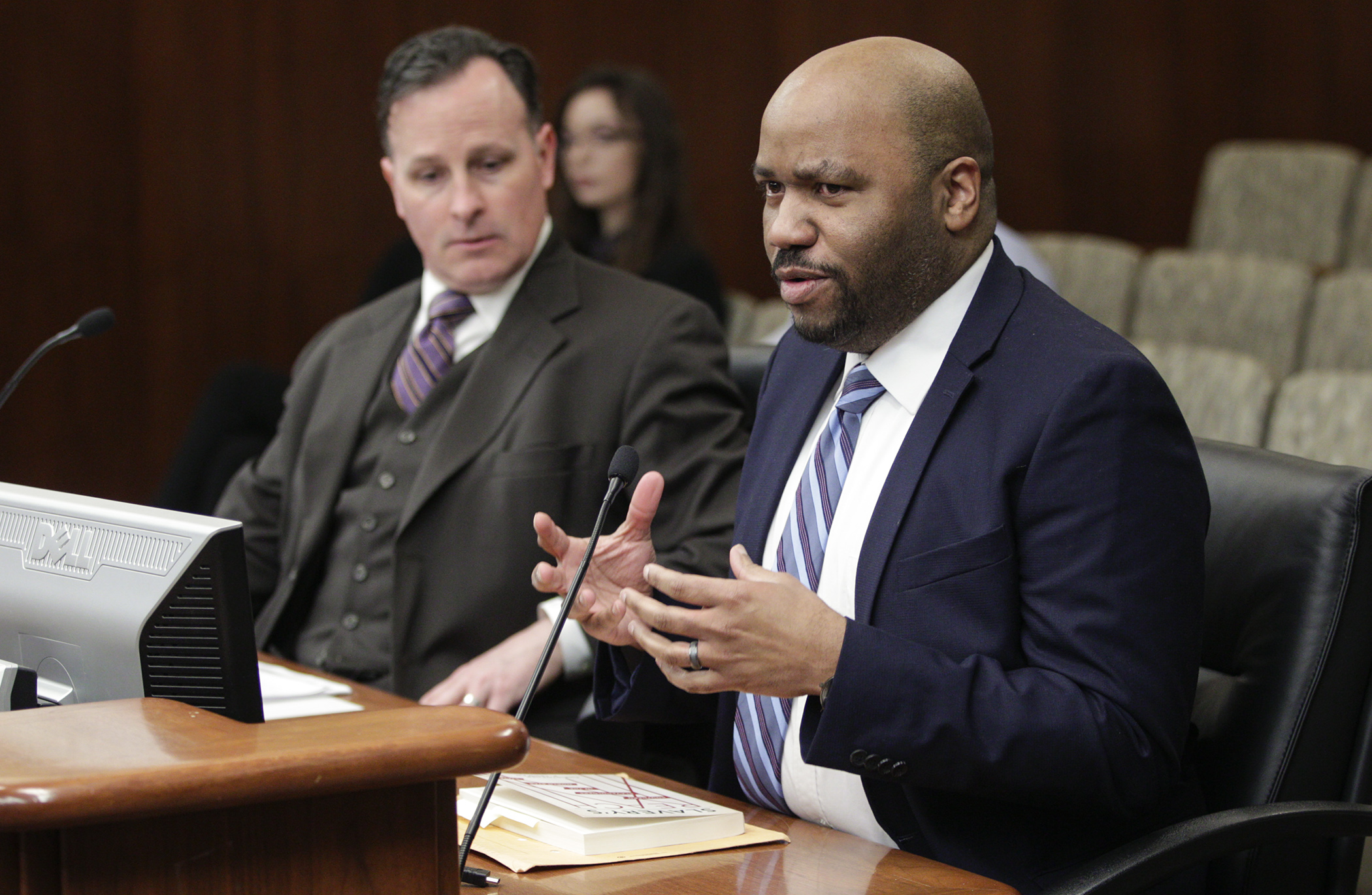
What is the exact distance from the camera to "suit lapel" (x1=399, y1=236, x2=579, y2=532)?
208 centimetres

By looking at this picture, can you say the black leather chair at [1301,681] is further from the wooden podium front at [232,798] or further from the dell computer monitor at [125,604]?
the dell computer monitor at [125,604]

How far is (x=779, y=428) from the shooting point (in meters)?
1.68

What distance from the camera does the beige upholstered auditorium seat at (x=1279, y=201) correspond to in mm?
5191

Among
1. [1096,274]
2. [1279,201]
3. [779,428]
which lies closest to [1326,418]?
[779,428]

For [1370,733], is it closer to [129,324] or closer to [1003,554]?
[1003,554]

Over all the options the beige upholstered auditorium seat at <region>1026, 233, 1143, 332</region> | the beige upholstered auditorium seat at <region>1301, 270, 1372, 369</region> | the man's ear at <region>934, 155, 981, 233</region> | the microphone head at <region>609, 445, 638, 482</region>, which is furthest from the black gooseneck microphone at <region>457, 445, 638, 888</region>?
the beige upholstered auditorium seat at <region>1026, 233, 1143, 332</region>

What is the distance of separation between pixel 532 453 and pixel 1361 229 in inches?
160

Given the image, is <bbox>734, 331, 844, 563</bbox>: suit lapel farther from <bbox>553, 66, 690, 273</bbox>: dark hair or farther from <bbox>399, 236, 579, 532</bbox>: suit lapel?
<bbox>553, 66, 690, 273</bbox>: dark hair

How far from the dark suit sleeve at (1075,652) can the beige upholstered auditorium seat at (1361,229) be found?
13.9 ft

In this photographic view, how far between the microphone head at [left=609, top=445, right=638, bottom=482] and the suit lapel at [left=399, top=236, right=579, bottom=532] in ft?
2.59

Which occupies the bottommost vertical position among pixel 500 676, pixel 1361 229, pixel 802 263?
pixel 500 676

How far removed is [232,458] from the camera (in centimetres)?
306

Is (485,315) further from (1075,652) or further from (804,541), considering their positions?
(1075,652)

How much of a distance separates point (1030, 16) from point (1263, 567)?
5018 millimetres
